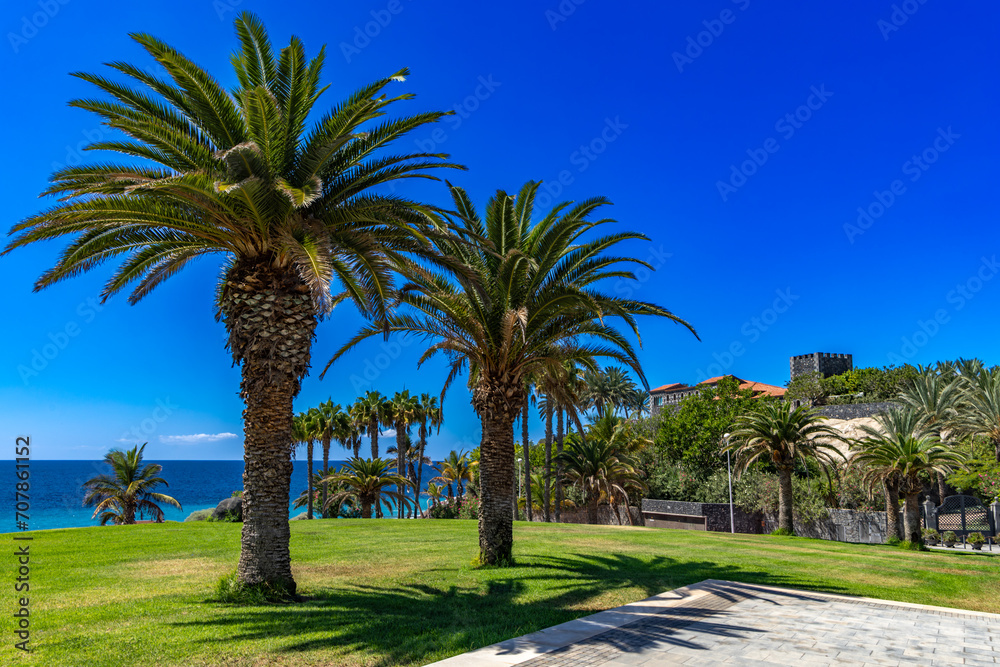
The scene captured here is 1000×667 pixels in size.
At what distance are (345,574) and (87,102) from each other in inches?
405

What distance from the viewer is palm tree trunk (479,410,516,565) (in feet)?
46.5

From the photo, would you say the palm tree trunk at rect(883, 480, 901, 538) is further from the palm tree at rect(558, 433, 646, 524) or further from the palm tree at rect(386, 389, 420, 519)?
the palm tree at rect(386, 389, 420, 519)

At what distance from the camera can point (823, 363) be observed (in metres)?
102

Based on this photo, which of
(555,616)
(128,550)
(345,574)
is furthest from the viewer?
(128,550)

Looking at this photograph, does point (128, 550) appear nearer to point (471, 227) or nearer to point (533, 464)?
point (471, 227)

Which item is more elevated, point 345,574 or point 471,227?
point 471,227

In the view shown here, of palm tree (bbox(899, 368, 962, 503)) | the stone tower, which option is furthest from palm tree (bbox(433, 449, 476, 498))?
the stone tower

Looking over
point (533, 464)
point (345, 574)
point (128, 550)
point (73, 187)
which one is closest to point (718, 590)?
point (345, 574)

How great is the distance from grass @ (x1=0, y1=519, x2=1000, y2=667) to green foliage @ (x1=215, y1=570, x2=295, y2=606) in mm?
369

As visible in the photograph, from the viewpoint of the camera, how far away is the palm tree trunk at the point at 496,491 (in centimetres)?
1419

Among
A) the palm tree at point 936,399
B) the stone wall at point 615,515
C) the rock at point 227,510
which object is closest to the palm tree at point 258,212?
the rock at point 227,510

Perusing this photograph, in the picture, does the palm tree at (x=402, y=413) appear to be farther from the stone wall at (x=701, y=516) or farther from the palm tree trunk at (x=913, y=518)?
the palm tree trunk at (x=913, y=518)

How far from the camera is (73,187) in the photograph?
1019cm

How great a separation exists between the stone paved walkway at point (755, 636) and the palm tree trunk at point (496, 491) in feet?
13.7
